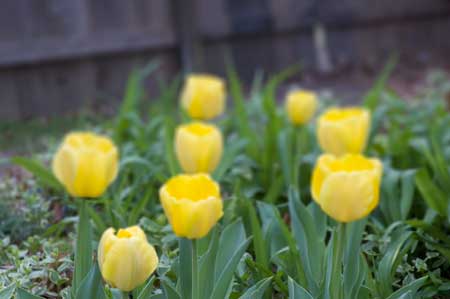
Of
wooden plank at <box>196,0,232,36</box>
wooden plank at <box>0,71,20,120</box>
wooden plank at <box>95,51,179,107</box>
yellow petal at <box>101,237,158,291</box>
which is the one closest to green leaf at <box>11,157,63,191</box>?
yellow petal at <box>101,237,158,291</box>

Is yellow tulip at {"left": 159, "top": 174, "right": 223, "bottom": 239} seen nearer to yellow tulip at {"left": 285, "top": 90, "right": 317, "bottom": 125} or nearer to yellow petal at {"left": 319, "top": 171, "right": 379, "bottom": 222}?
yellow petal at {"left": 319, "top": 171, "right": 379, "bottom": 222}

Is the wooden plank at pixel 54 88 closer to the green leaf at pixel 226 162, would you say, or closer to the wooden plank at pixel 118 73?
the wooden plank at pixel 118 73

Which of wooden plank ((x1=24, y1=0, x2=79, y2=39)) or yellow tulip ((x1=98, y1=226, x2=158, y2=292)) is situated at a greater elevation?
wooden plank ((x1=24, y1=0, x2=79, y2=39))

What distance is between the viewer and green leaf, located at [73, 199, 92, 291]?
4.38 ft

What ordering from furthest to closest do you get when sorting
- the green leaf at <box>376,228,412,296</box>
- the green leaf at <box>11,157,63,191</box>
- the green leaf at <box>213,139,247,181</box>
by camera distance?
1. the green leaf at <box>213,139,247,181</box>
2. the green leaf at <box>11,157,63,191</box>
3. the green leaf at <box>376,228,412,296</box>

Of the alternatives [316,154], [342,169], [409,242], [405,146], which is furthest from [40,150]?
[342,169]

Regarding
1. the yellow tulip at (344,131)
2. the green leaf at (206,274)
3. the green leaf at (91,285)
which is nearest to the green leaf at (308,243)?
the green leaf at (206,274)

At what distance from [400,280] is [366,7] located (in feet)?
15.1

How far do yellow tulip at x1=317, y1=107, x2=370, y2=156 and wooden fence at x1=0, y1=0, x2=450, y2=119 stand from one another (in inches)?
122

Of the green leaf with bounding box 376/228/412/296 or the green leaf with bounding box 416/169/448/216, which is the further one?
the green leaf with bounding box 416/169/448/216

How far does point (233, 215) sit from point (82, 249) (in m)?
0.57

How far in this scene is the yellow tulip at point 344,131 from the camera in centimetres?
185

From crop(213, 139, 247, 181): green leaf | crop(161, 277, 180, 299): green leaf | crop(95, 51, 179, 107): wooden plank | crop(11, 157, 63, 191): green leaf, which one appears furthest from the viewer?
crop(95, 51, 179, 107): wooden plank

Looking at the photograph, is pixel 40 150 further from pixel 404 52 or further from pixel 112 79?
pixel 404 52
